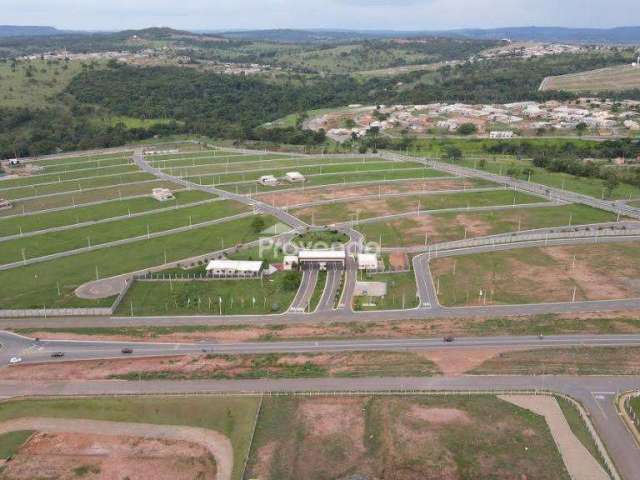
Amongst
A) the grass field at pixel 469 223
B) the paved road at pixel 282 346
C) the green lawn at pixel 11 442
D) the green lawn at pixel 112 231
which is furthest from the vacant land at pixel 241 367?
the green lawn at pixel 112 231

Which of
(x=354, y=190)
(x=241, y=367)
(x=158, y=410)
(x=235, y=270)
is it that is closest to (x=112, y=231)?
(x=235, y=270)

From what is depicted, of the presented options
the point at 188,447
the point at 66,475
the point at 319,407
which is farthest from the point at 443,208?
the point at 66,475

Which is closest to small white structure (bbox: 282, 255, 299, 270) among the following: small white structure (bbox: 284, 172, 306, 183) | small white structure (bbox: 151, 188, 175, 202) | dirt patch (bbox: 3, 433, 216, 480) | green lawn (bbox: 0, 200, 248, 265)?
green lawn (bbox: 0, 200, 248, 265)

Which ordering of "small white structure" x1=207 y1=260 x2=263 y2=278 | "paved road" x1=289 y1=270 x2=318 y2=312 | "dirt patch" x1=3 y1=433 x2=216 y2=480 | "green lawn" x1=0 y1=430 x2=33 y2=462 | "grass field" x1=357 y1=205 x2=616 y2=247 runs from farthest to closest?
"grass field" x1=357 y1=205 x2=616 y2=247 < "small white structure" x1=207 y1=260 x2=263 y2=278 < "paved road" x1=289 y1=270 x2=318 y2=312 < "green lawn" x1=0 y1=430 x2=33 y2=462 < "dirt patch" x1=3 y1=433 x2=216 y2=480

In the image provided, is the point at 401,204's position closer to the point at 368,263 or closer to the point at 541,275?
the point at 368,263

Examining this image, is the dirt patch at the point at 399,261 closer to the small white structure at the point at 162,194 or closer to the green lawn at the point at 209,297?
the green lawn at the point at 209,297

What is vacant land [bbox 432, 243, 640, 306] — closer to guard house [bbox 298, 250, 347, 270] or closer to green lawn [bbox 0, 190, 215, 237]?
guard house [bbox 298, 250, 347, 270]
